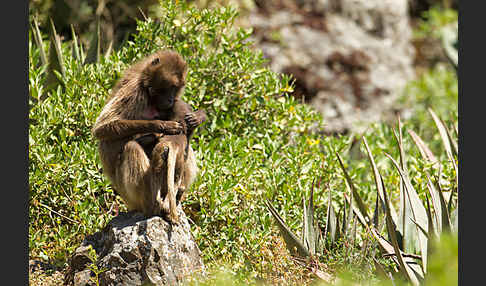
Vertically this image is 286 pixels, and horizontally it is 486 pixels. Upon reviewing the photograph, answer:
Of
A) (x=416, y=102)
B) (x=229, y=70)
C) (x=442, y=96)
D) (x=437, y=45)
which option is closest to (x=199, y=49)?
(x=229, y=70)

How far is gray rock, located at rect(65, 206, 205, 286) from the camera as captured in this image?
4.12 metres

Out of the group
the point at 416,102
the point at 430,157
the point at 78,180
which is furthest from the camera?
the point at 416,102

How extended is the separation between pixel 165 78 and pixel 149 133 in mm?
449

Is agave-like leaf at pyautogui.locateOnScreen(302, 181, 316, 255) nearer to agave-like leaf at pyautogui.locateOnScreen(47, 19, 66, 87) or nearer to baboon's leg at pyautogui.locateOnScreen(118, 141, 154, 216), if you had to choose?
baboon's leg at pyautogui.locateOnScreen(118, 141, 154, 216)

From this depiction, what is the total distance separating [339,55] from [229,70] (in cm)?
417

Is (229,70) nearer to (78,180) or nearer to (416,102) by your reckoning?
(78,180)

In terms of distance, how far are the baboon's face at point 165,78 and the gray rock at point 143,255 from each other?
928 mm

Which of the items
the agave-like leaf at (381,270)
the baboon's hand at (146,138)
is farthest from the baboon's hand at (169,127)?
the agave-like leaf at (381,270)

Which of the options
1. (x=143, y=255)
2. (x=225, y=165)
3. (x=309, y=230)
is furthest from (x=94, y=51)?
(x=309, y=230)

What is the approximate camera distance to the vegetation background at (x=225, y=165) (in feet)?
16.0

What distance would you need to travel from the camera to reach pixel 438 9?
47.8 feet

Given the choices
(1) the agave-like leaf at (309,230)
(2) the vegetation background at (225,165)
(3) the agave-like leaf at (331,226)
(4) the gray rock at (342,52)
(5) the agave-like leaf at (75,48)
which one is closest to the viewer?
(1) the agave-like leaf at (309,230)

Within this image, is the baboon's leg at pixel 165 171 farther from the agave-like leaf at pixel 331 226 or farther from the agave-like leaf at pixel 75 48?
the agave-like leaf at pixel 75 48

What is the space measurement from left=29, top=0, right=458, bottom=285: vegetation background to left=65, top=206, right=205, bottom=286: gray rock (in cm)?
32
